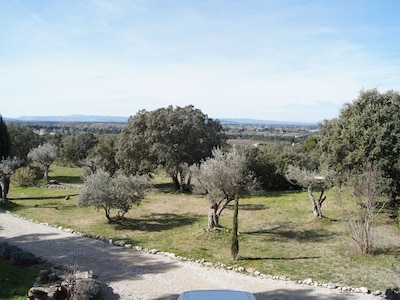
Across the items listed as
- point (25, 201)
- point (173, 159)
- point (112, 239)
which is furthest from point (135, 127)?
point (112, 239)

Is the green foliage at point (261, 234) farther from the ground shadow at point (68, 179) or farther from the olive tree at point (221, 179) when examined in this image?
the ground shadow at point (68, 179)

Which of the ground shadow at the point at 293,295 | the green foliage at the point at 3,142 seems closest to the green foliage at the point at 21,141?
the green foliage at the point at 3,142

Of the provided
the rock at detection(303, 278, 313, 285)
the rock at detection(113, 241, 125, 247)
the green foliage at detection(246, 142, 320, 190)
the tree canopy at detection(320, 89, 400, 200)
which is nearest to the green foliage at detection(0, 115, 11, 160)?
the rock at detection(113, 241, 125, 247)

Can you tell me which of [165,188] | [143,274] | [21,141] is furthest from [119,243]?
[21,141]

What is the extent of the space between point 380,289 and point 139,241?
11.9m

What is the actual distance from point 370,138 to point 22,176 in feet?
117

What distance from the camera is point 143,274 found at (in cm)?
1414

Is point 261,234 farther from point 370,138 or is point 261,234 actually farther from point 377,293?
point 370,138

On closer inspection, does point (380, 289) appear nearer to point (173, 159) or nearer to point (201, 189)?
point (201, 189)

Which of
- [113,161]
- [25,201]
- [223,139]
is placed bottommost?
[25,201]

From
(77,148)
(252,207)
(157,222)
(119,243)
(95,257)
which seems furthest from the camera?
(77,148)

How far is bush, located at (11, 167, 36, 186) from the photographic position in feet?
127

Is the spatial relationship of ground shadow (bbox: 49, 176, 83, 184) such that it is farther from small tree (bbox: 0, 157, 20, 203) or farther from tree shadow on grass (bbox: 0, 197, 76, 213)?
tree shadow on grass (bbox: 0, 197, 76, 213)

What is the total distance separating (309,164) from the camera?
38.8 m
